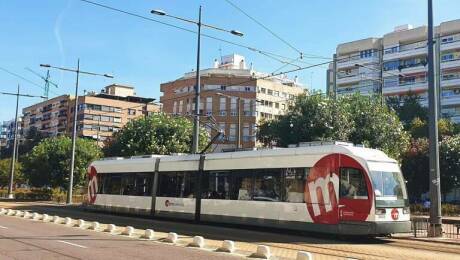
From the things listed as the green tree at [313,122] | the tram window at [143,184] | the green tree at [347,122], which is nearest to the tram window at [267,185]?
the tram window at [143,184]

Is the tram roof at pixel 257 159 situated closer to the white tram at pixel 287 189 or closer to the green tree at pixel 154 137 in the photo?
the white tram at pixel 287 189

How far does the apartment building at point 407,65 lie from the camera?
77.3 m

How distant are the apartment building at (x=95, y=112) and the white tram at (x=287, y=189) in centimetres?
8659

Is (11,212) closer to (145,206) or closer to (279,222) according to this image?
(145,206)

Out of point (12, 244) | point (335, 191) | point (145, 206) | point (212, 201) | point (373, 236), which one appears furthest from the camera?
point (145, 206)

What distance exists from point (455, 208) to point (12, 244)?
2865cm

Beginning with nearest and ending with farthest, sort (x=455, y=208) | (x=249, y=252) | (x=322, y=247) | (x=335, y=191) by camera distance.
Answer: (x=249, y=252)
(x=322, y=247)
(x=335, y=191)
(x=455, y=208)

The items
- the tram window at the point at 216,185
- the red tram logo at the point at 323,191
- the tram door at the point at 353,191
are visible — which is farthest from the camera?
the tram window at the point at 216,185

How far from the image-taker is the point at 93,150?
55219mm

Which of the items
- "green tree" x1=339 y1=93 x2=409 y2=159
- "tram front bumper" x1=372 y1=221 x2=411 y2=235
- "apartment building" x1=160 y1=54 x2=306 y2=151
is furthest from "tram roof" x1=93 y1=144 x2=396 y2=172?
"apartment building" x1=160 y1=54 x2=306 y2=151

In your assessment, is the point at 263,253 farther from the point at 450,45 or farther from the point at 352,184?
the point at 450,45

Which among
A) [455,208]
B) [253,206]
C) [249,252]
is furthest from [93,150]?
[249,252]

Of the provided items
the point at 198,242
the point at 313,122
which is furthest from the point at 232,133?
the point at 198,242

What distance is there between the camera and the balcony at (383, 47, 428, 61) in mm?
80569
